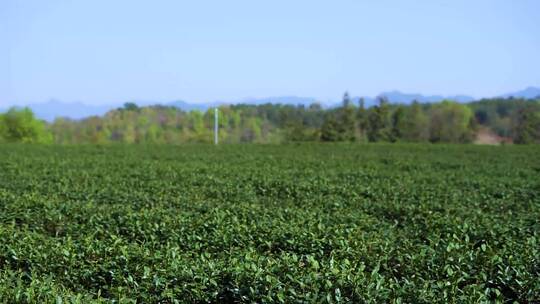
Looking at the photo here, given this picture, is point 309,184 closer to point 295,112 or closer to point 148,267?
point 148,267

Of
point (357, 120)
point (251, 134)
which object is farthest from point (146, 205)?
point (251, 134)

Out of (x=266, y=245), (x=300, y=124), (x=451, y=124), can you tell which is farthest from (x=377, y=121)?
(x=266, y=245)

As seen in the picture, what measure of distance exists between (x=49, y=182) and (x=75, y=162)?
671 cm

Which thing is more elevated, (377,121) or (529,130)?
(377,121)

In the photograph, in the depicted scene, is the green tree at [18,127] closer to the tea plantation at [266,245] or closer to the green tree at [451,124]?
the green tree at [451,124]

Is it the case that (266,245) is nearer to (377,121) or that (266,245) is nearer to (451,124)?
(377,121)

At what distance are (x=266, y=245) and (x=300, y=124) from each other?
62.9m

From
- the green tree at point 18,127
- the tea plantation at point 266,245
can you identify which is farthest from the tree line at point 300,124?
the tea plantation at point 266,245

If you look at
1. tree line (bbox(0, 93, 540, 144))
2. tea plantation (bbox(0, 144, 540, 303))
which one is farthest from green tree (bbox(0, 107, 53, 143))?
tea plantation (bbox(0, 144, 540, 303))

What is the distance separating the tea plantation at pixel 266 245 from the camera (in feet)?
14.3

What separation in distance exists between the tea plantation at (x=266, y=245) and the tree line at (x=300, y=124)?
5063cm

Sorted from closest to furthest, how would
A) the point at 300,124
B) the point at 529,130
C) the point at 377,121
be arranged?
the point at 529,130, the point at 300,124, the point at 377,121

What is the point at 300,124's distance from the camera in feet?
226

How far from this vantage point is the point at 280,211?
836cm
